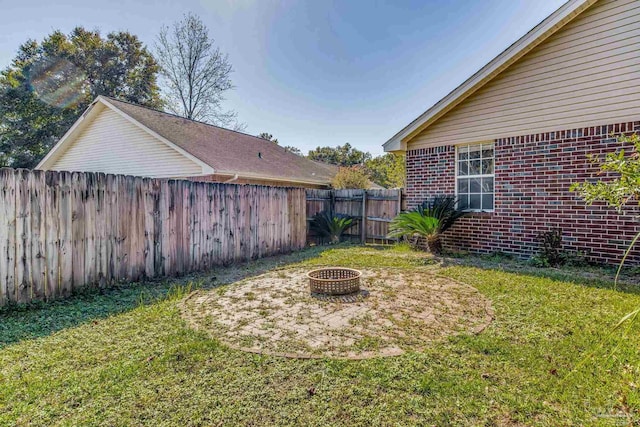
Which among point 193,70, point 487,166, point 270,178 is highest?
point 193,70

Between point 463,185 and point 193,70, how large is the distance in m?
19.0

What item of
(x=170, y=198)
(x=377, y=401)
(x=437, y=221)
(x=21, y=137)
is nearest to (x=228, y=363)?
(x=377, y=401)

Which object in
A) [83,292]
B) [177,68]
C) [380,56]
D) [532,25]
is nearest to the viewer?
[83,292]

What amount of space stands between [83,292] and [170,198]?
1.97m

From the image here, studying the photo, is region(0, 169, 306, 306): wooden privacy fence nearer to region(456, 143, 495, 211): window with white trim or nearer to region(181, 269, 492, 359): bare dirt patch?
region(181, 269, 492, 359): bare dirt patch

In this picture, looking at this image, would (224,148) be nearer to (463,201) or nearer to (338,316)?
(463,201)

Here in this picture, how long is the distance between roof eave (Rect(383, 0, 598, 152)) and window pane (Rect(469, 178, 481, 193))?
1.77 metres

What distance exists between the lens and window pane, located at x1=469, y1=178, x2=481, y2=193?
7844 millimetres

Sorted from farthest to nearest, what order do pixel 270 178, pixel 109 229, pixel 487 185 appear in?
pixel 270 178 → pixel 487 185 → pixel 109 229

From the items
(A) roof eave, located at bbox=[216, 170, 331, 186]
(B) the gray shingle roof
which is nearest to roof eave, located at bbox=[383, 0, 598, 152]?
(A) roof eave, located at bbox=[216, 170, 331, 186]

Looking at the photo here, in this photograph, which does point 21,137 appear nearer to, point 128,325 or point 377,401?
point 128,325

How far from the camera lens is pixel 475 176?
7863 mm

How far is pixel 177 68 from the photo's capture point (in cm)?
2069

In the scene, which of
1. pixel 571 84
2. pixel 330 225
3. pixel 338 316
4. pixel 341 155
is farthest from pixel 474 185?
pixel 341 155
